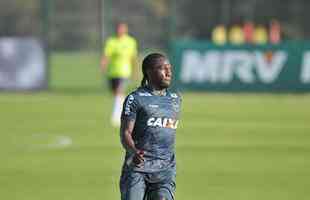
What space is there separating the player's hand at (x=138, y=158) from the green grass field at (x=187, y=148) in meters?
4.75

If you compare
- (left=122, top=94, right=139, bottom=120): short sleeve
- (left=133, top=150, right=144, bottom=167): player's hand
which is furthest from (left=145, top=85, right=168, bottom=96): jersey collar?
(left=133, top=150, right=144, bottom=167): player's hand

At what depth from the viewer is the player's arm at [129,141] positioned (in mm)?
9258

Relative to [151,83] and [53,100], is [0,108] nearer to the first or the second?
[53,100]

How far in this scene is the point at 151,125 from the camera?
9.40 meters

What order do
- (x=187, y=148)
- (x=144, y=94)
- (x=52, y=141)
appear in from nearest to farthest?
(x=144, y=94) → (x=187, y=148) → (x=52, y=141)

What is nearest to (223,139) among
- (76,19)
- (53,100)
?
(53,100)

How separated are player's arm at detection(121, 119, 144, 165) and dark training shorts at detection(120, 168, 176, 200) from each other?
14 cm

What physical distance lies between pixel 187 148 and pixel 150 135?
1104 centimetres

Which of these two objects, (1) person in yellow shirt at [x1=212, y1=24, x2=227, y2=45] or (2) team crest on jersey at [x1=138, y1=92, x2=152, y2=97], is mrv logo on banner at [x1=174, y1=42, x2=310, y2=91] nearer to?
(1) person in yellow shirt at [x1=212, y1=24, x2=227, y2=45]

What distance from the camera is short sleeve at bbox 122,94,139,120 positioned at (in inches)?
368

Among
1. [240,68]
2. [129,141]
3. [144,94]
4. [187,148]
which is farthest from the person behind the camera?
[240,68]

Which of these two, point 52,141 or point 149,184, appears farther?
point 52,141

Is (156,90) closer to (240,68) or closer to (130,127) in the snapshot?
(130,127)

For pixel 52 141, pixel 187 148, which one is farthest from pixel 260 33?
pixel 187 148
